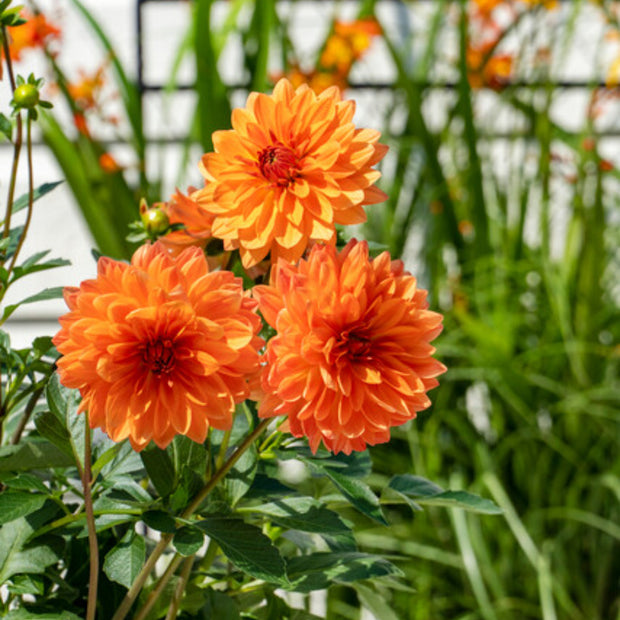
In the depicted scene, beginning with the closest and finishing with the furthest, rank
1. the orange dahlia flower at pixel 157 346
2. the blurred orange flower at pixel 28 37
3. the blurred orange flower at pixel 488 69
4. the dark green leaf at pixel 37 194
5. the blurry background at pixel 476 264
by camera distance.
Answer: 1. the orange dahlia flower at pixel 157 346
2. the dark green leaf at pixel 37 194
3. the blurry background at pixel 476 264
4. the blurred orange flower at pixel 28 37
5. the blurred orange flower at pixel 488 69

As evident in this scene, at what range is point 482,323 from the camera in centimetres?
123

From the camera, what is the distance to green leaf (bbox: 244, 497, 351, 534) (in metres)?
0.34

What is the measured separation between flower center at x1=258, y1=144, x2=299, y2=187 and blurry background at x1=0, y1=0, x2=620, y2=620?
2.32 feet

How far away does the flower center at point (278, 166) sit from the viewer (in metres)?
0.32

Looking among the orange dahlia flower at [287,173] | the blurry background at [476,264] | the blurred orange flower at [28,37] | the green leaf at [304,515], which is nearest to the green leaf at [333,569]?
the green leaf at [304,515]

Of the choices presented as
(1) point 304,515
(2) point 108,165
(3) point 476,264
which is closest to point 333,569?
(1) point 304,515

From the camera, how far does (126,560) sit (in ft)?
1.04

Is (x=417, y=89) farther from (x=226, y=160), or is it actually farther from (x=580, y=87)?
(x=226, y=160)

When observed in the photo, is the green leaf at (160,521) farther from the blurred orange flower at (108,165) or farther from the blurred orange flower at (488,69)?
the blurred orange flower at (488,69)

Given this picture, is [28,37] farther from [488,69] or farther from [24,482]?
[24,482]

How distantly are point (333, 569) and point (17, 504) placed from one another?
0.13 meters

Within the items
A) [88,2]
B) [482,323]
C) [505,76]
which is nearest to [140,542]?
[482,323]

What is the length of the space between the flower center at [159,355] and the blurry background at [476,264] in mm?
717

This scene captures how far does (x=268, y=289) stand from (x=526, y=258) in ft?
3.71
